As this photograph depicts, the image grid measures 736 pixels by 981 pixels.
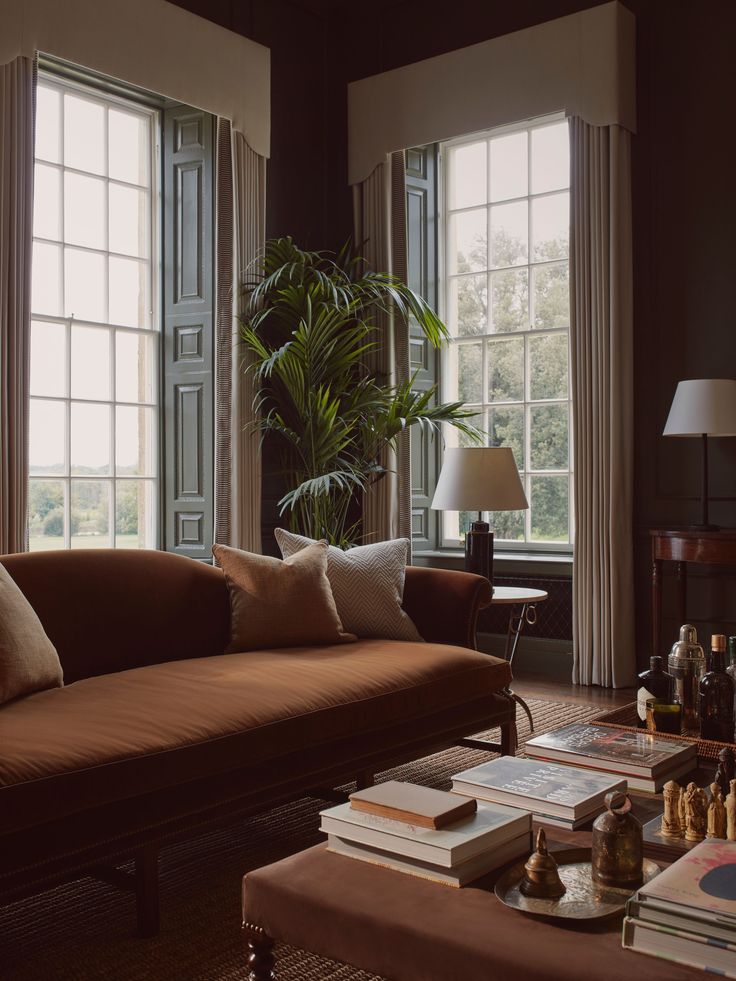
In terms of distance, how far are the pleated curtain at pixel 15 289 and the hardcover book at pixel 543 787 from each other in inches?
110

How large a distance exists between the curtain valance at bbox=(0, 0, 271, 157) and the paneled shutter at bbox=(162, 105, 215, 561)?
7.7 inches

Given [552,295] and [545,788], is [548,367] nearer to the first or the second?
[552,295]

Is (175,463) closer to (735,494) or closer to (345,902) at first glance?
(735,494)

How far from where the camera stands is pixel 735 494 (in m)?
4.89

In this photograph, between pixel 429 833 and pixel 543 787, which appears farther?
pixel 543 787

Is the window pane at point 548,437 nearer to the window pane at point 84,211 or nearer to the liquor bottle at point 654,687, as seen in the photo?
the window pane at point 84,211

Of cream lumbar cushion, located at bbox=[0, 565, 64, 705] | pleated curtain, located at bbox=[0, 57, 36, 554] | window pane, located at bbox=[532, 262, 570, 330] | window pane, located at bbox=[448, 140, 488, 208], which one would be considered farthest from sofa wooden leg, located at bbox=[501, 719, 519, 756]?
window pane, located at bbox=[448, 140, 488, 208]

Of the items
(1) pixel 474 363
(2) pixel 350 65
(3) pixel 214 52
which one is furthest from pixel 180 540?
(2) pixel 350 65

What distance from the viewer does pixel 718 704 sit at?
2420mm

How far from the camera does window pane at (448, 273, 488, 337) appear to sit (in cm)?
608

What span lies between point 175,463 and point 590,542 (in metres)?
2.22

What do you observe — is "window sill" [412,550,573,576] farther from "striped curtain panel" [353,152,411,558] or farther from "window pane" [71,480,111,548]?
"window pane" [71,480,111,548]

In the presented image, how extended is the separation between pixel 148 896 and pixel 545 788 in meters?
0.94

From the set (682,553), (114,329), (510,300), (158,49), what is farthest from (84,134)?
(682,553)
